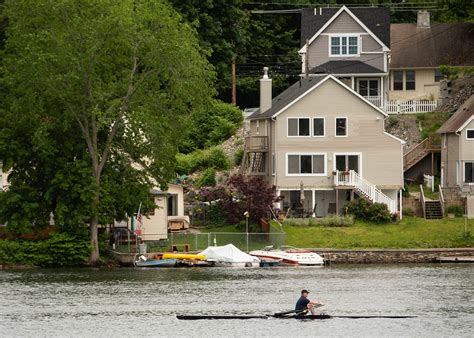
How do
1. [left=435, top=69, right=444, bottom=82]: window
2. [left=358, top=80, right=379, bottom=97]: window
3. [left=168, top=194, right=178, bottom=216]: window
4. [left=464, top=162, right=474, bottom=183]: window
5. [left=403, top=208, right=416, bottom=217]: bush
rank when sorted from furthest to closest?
1. [left=435, top=69, right=444, bottom=82]: window
2. [left=358, top=80, right=379, bottom=97]: window
3. [left=464, top=162, right=474, bottom=183]: window
4. [left=168, top=194, right=178, bottom=216]: window
5. [left=403, top=208, right=416, bottom=217]: bush

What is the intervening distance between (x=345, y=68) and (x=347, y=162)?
1742cm

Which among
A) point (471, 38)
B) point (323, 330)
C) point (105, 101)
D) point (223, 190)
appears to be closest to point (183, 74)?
point (105, 101)

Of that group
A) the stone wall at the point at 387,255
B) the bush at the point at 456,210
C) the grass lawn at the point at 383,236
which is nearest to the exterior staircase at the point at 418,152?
the bush at the point at 456,210

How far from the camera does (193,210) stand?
339 feet

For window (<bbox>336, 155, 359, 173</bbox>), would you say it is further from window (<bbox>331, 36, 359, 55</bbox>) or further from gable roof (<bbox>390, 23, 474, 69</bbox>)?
gable roof (<bbox>390, 23, 474, 69</bbox>)

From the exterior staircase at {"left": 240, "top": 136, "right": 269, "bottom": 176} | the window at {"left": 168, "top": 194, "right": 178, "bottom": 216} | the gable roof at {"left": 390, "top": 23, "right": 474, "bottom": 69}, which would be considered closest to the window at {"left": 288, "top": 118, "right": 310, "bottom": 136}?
A: the exterior staircase at {"left": 240, "top": 136, "right": 269, "bottom": 176}

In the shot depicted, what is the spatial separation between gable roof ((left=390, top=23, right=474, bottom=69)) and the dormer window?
320 centimetres

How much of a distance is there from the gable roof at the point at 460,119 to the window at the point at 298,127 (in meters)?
8.84

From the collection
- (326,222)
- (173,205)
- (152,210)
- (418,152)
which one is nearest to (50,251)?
(152,210)

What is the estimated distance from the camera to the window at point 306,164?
103500 millimetres

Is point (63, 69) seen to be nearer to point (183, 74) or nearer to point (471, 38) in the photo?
point (183, 74)

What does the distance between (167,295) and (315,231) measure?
68.3ft

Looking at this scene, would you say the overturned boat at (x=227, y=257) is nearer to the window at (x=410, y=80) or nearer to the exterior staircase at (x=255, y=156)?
the exterior staircase at (x=255, y=156)

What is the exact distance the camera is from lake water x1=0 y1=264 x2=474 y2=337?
2532 inches
